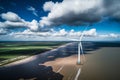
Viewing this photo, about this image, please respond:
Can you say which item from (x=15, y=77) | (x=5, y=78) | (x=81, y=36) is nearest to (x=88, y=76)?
(x=81, y=36)

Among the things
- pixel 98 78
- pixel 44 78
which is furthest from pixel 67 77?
pixel 98 78

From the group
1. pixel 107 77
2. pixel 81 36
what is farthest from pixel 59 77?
pixel 81 36

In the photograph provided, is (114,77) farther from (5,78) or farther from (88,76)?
(5,78)

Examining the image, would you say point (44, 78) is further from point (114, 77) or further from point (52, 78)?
point (114, 77)

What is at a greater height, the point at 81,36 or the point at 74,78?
the point at 81,36

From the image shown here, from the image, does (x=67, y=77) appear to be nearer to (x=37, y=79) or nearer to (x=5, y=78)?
(x=37, y=79)

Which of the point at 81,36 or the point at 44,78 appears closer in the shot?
the point at 44,78

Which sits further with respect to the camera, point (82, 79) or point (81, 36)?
point (81, 36)

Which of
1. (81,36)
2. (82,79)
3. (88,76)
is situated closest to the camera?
(82,79)

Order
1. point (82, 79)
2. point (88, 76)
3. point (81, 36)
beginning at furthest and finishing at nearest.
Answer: point (81, 36)
point (88, 76)
point (82, 79)
